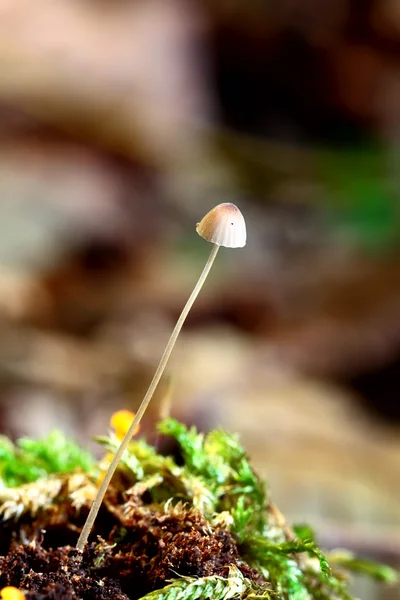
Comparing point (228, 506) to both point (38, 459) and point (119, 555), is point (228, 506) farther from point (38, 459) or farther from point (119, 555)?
point (38, 459)

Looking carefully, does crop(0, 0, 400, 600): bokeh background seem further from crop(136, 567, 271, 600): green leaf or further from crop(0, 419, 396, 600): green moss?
crop(136, 567, 271, 600): green leaf

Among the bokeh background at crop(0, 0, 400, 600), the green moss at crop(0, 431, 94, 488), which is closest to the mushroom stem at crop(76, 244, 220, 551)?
the green moss at crop(0, 431, 94, 488)

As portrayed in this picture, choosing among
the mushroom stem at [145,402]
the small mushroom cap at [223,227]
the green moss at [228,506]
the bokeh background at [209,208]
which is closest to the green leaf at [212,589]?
the green moss at [228,506]

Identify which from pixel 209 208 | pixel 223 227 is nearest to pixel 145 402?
pixel 223 227

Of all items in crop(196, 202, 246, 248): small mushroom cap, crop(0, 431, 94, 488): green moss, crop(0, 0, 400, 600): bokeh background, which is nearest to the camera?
crop(196, 202, 246, 248): small mushroom cap

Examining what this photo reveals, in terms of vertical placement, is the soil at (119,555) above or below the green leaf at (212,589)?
above

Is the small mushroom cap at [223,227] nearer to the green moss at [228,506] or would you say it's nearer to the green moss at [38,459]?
the green moss at [228,506]
